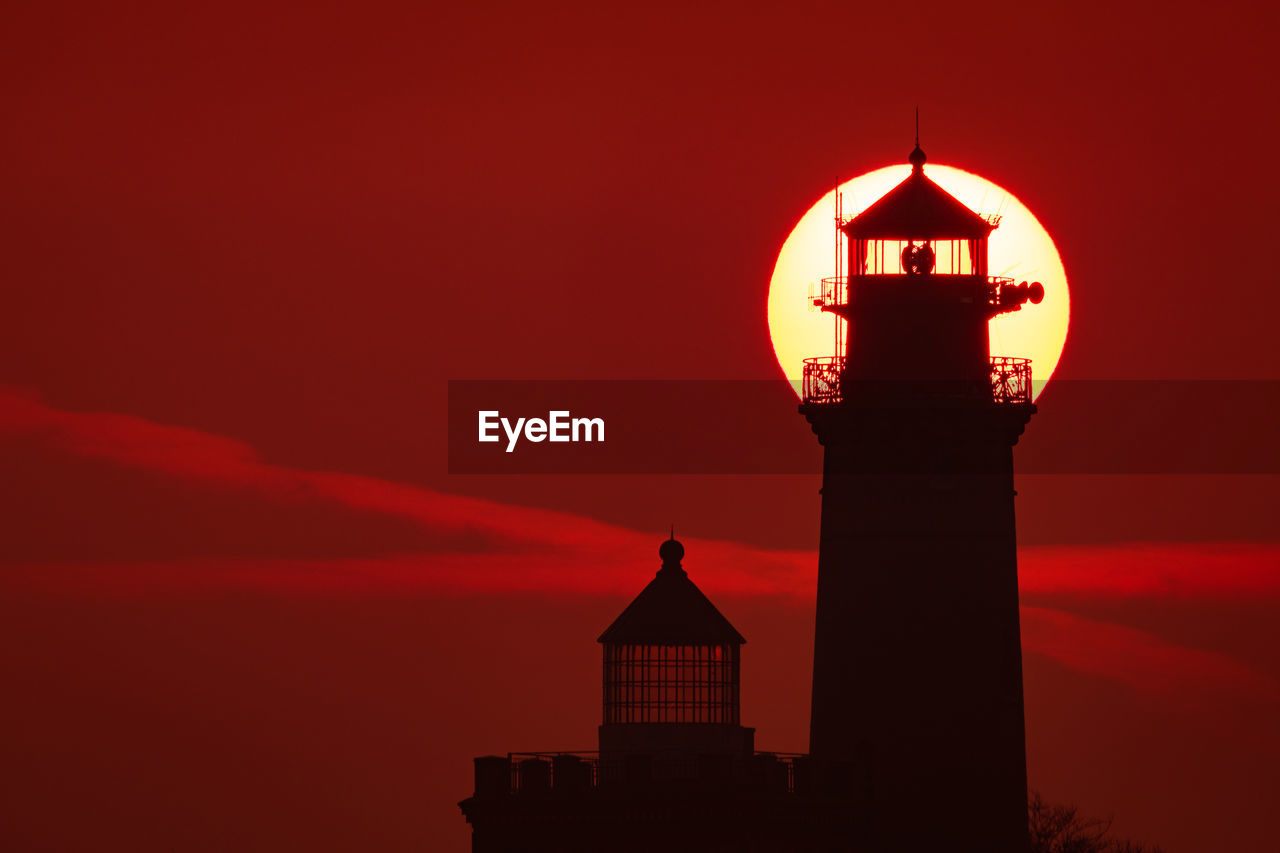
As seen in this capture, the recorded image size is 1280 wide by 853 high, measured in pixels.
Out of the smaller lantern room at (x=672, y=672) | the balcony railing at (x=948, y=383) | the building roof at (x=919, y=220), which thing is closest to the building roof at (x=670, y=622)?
the smaller lantern room at (x=672, y=672)

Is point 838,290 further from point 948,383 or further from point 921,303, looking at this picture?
point 948,383

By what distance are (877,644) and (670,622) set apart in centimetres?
377

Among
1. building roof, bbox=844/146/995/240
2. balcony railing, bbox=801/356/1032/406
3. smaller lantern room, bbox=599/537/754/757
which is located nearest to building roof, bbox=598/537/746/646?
smaller lantern room, bbox=599/537/754/757

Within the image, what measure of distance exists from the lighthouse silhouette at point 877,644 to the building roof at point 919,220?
0.04 m

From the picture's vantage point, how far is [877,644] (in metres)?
72.9

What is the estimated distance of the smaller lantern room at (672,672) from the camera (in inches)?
2879

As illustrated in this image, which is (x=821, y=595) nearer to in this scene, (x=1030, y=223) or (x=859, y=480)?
(x=859, y=480)

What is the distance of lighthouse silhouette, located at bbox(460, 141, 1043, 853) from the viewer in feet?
234

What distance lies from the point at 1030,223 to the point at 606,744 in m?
12.2

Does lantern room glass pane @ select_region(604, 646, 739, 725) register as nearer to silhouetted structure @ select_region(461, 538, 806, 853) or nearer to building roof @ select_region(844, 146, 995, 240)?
silhouetted structure @ select_region(461, 538, 806, 853)

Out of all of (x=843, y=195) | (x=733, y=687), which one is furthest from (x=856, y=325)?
(x=733, y=687)

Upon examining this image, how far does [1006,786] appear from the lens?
72500mm

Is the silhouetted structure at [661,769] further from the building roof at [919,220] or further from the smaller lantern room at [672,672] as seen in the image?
the building roof at [919,220]

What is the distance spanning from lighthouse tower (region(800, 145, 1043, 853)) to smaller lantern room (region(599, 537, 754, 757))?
65.3 inches
